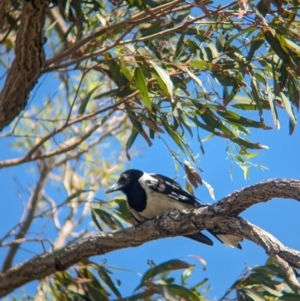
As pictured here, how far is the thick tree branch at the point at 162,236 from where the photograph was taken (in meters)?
1.89

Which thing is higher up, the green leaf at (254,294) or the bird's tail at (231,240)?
the bird's tail at (231,240)

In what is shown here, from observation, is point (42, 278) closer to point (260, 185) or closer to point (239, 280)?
point (239, 280)

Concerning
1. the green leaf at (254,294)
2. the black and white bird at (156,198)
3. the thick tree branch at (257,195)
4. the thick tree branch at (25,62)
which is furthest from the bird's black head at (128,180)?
the thick tree branch at (257,195)

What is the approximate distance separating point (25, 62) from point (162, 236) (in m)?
0.77

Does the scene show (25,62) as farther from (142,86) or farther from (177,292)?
(177,292)

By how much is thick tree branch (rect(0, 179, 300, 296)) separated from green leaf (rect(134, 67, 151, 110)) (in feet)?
1.27

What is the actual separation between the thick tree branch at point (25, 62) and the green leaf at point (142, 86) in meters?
0.35

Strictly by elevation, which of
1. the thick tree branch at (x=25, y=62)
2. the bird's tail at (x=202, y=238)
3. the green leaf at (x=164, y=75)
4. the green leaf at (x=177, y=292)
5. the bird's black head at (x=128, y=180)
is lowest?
the green leaf at (x=177, y=292)

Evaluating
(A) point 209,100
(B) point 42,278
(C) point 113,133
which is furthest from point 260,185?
(C) point 113,133

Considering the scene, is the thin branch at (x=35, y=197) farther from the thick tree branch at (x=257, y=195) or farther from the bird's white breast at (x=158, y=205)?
the thick tree branch at (x=257, y=195)

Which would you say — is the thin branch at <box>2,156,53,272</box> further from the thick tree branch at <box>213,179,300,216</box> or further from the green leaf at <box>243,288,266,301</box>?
the thick tree branch at <box>213,179,300,216</box>

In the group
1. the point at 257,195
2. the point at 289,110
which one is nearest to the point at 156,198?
the point at 289,110

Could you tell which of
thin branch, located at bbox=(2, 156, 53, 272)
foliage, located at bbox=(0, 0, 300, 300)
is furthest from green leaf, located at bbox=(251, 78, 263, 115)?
thin branch, located at bbox=(2, 156, 53, 272)

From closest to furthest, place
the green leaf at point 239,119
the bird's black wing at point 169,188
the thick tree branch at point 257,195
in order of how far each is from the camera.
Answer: the thick tree branch at point 257,195
the green leaf at point 239,119
the bird's black wing at point 169,188
